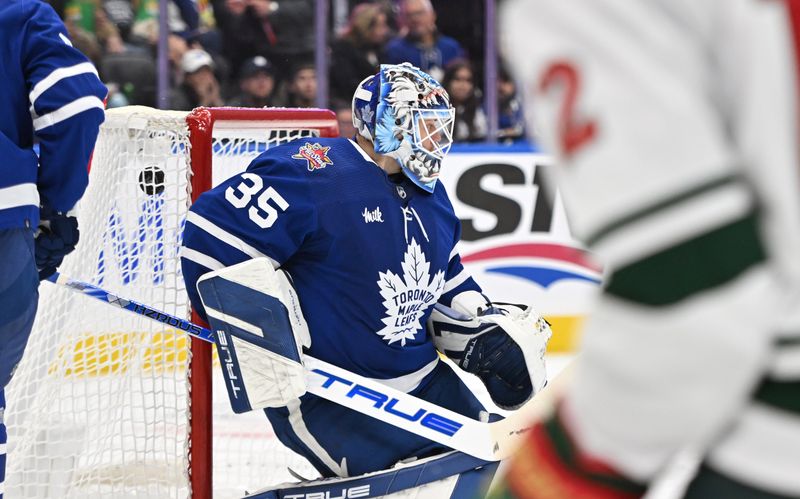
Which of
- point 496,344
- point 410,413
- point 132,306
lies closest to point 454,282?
point 496,344

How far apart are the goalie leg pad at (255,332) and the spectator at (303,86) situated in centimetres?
285

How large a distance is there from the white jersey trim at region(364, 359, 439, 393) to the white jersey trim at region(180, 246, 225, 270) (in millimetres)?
380

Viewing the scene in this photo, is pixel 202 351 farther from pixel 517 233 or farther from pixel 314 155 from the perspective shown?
pixel 517 233

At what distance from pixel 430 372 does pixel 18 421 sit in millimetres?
986

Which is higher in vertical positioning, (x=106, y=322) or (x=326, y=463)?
(x=106, y=322)

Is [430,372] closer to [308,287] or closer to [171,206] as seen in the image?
[308,287]

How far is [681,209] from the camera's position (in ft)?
1.71

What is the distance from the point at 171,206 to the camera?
101 inches

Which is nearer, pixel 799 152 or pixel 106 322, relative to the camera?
pixel 799 152

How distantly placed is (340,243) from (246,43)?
2.92 meters

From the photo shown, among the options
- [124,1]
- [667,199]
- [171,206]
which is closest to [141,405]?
[171,206]

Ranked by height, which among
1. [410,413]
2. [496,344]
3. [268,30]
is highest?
[268,30]

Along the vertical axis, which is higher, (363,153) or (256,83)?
(256,83)

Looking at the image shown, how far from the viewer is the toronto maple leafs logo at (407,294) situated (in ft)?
7.39
